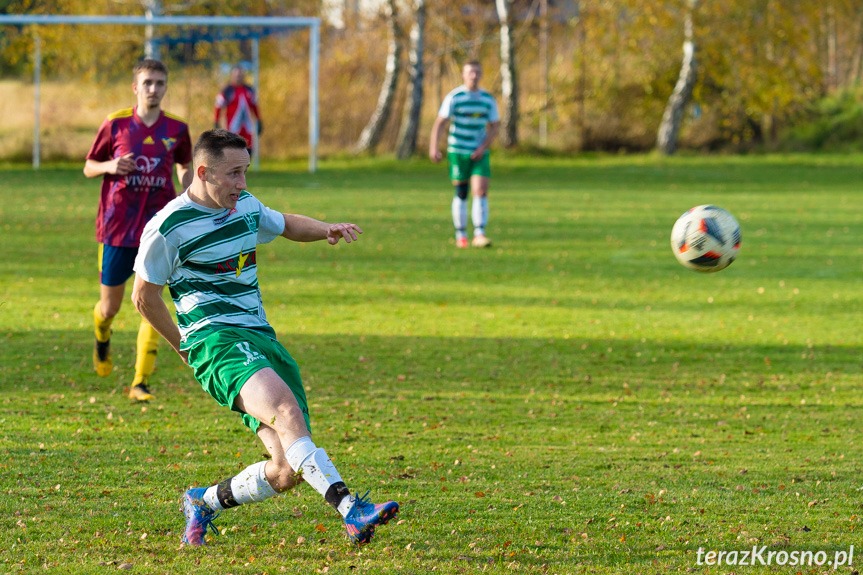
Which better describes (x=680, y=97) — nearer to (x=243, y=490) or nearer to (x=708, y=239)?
(x=708, y=239)

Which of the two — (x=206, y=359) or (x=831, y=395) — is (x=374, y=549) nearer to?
(x=206, y=359)

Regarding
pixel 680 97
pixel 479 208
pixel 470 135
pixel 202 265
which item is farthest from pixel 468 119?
pixel 680 97

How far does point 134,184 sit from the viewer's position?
6.52 meters

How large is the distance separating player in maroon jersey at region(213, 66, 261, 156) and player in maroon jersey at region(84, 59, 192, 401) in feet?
47.6

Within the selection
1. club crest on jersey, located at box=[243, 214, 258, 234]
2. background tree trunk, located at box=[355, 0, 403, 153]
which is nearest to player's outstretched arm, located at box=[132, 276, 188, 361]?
club crest on jersey, located at box=[243, 214, 258, 234]

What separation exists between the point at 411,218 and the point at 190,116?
35.5 feet

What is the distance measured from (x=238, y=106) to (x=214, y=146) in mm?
18728

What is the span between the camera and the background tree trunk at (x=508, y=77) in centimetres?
2734

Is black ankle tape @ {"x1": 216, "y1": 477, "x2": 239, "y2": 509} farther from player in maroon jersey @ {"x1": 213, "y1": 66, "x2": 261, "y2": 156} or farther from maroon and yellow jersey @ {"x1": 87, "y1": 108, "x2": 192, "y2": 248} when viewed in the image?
player in maroon jersey @ {"x1": 213, "y1": 66, "x2": 261, "y2": 156}

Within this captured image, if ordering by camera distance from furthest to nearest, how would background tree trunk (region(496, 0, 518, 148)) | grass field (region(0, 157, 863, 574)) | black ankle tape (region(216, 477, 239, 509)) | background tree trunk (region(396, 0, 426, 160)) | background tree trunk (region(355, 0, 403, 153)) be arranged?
1. background tree trunk (region(496, 0, 518, 148))
2. background tree trunk (region(355, 0, 403, 153))
3. background tree trunk (region(396, 0, 426, 160))
4. grass field (region(0, 157, 863, 574))
5. black ankle tape (region(216, 477, 239, 509))

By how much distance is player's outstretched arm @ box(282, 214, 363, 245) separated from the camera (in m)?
4.19

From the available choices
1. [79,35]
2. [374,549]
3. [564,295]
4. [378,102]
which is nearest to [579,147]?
[378,102]

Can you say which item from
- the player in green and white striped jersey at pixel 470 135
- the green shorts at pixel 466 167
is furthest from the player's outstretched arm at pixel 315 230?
the green shorts at pixel 466 167

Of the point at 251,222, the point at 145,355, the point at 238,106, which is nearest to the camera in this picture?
the point at 251,222
